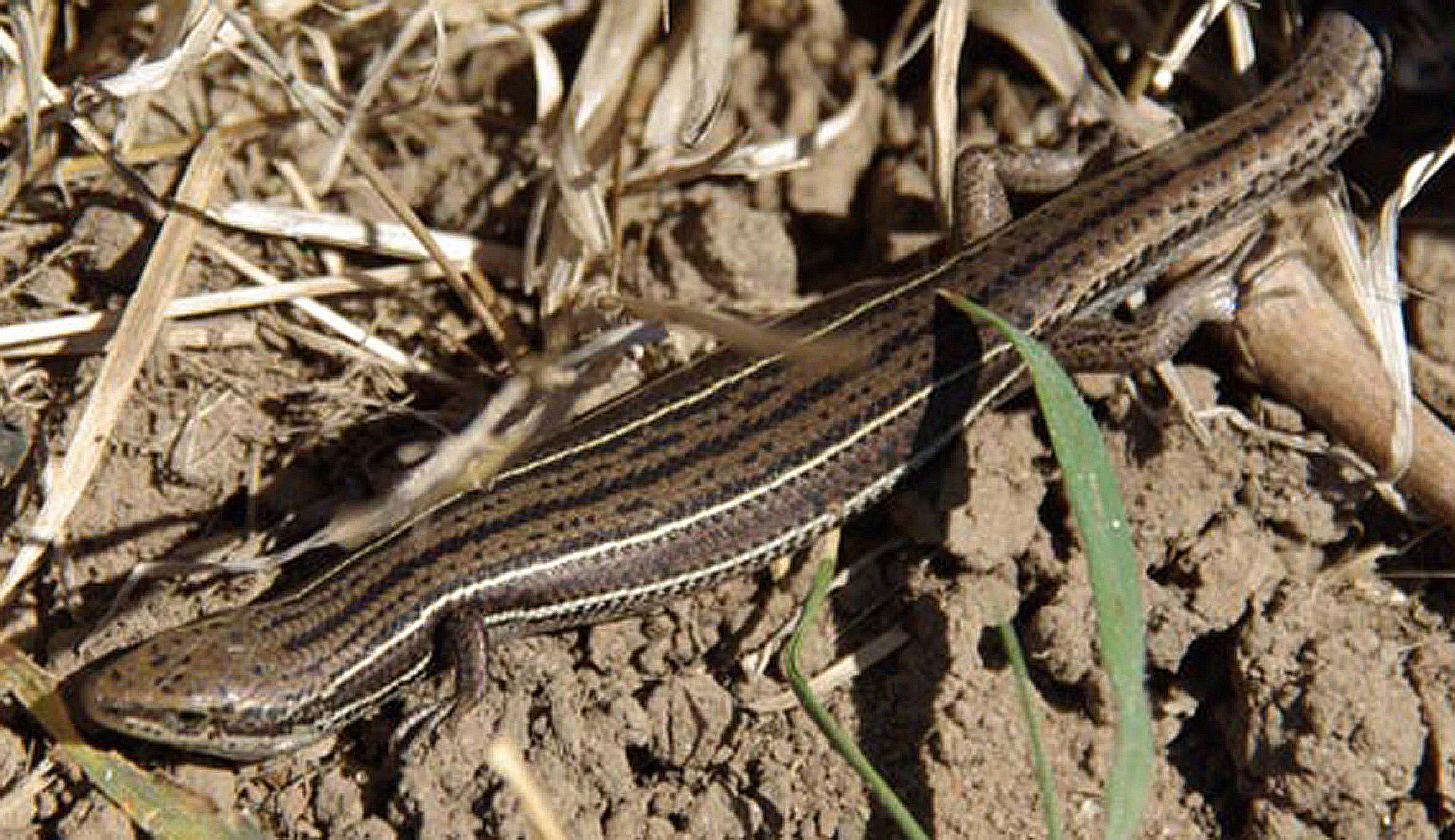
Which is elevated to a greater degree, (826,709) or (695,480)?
(695,480)

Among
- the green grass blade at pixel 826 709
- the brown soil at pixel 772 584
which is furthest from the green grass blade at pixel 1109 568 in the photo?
the brown soil at pixel 772 584

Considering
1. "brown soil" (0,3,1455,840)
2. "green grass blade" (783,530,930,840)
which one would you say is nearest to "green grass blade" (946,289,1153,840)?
"green grass blade" (783,530,930,840)

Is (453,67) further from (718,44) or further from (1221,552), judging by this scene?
(1221,552)

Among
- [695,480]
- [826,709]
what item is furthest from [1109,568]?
[695,480]

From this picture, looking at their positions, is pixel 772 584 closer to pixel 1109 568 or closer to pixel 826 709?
pixel 826 709

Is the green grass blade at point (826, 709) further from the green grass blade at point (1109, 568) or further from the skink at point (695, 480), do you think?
the green grass blade at point (1109, 568)

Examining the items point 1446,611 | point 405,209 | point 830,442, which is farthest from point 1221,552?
point 405,209

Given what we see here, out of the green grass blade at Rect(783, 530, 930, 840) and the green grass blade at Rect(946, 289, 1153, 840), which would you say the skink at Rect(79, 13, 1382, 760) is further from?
the green grass blade at Rect(946, 289, 1153, 840)
